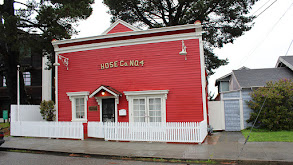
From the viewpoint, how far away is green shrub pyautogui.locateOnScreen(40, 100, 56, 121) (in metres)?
15.1

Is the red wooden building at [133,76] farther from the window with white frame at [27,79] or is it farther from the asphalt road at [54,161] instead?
the window with white frame at [27,79]

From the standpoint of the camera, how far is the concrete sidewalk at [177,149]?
830 cm

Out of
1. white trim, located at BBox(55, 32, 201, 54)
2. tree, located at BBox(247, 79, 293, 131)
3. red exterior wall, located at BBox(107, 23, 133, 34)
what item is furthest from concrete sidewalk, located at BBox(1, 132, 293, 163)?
red exterior wall, located at BBox(107, 23, 133, 34)

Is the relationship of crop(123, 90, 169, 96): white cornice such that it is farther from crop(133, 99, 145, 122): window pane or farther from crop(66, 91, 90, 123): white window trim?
crop(66, 91, 90, 123): white window trim

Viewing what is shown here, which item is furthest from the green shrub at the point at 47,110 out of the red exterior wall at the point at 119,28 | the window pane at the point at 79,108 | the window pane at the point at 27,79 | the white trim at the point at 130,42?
the window pane at the point at 27,79

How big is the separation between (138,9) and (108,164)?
16628 millimetres

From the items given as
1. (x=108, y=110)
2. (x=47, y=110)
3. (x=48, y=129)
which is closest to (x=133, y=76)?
(x=108, y=110)

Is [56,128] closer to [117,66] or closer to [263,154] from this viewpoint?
[117,66]

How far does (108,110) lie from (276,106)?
8.79 meters

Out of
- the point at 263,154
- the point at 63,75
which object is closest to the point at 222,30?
the point at 63,75

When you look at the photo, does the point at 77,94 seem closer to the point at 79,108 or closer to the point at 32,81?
the point at 79,108

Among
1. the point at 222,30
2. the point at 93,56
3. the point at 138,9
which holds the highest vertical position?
the point at 138,9

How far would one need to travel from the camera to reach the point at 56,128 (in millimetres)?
13258

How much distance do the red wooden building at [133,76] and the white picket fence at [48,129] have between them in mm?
1124
